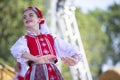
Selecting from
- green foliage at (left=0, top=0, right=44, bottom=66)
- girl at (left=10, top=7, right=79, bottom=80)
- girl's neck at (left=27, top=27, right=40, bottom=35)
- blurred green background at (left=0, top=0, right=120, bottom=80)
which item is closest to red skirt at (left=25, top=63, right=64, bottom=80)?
girl at (left=10, top=7, right=79, bottom=80)

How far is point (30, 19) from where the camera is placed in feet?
12.1

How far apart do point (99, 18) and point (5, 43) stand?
2524 centimetres

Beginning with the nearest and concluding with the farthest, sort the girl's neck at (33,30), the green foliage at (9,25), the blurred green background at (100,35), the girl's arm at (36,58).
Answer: the girl's arm at (36,58) < the girl's neck at (33,30) < the green foliage at (9,25) < the blurred green background at (100,35)

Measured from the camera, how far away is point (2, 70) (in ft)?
30.4

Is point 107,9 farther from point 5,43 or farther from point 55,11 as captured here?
point 55,11

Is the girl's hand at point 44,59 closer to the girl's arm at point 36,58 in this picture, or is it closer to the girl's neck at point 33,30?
the girl's arm at point 36,58

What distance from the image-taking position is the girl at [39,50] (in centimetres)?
353

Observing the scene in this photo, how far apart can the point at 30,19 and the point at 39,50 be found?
27 cm

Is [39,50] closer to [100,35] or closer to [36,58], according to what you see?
[36,58]

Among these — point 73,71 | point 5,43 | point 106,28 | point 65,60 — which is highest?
point 106,28

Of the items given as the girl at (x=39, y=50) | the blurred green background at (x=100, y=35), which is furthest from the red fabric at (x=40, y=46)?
the blurred green background at (x=100, y=35)

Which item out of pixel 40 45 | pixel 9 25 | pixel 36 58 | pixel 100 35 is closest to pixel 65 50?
pixel 40 45

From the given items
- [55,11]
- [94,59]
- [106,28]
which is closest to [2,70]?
[55,11]

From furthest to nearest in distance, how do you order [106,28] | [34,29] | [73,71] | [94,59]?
[106,28] < [94,59] < [73,71] < [34,29]
